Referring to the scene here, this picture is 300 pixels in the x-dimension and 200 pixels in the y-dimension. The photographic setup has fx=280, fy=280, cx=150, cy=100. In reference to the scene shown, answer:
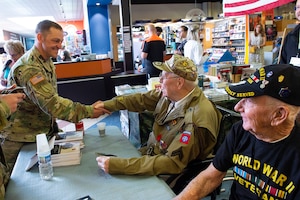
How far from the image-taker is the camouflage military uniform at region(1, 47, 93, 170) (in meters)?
1.98

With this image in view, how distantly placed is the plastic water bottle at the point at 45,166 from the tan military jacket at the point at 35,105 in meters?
0.60

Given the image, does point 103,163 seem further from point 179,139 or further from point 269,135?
point 269,135

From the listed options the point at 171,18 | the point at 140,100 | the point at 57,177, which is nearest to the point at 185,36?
the point at 140,100

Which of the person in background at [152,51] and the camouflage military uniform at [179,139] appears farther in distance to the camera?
the person in background at [152,51]

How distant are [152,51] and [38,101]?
4320mm

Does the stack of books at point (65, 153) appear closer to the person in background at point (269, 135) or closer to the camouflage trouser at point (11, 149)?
the camouflage trouser at point (11, 149)

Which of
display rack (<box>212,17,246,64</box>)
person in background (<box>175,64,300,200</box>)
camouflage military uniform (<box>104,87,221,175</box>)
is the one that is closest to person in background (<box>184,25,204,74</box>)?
camouflage military uniform (<box>104,87,221,175</box>)

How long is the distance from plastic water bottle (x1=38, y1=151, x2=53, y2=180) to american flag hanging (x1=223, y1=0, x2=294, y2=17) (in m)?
3.22

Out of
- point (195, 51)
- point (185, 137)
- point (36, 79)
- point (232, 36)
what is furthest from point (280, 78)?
point (232, 36)

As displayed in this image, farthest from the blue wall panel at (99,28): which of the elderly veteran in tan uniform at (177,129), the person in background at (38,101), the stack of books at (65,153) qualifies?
the stack of books at (65,153)

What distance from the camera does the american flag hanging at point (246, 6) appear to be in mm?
3711

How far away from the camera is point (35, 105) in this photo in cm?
211

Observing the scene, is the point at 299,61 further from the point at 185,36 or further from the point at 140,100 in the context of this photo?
the point at 185,36

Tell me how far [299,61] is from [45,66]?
75.7 inches
